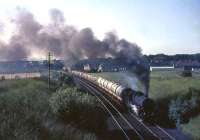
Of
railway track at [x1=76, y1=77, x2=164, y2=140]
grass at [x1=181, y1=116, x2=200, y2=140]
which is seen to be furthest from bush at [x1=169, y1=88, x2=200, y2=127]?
railway track at [x1=76, y1=77, x2=164, y2=140]

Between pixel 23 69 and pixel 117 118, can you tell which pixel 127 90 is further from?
pixel 23 69

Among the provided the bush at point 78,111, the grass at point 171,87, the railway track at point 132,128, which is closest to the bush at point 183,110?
the railway track at point 132,128

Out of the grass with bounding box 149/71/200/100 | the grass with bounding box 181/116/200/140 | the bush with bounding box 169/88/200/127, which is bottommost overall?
the grass with bounding box 181/116/200/140

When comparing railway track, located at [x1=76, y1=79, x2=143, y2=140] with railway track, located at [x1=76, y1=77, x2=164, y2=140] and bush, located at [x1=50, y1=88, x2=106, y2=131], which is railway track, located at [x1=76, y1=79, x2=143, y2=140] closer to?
railway track, located at [x1=76, y1=77, x2=164, y2=140]

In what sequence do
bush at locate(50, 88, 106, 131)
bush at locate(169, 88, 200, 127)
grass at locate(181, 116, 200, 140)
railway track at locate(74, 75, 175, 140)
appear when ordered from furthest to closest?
bush at locate(169, 88, 200, 127), bush at locate(50, 88, 106, 131), grass at locate(181, 116, 200, 140), railway track at locate(74, 75, 175, 140)

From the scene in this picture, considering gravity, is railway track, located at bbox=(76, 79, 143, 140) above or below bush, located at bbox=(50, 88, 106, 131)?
below

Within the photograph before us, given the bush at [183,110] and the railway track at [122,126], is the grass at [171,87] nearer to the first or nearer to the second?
the bush at [183,110]

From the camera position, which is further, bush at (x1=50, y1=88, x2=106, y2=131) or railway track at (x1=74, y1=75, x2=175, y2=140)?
bush at (x1=50, y1=88, x2=106, y2=131)

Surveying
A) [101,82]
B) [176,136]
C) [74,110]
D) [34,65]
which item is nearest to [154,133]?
[176,136]

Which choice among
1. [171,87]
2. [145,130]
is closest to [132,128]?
[145,130]

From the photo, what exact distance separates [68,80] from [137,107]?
41.0m

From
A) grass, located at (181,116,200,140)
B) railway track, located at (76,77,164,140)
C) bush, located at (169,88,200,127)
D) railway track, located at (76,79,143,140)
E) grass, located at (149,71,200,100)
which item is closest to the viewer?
railway track, located at (76,77,164,140)

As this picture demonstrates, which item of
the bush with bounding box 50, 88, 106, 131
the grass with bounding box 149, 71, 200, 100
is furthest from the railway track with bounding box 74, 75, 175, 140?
the grass with bounding box 149, 71, 200, 100

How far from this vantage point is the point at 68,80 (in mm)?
72812
